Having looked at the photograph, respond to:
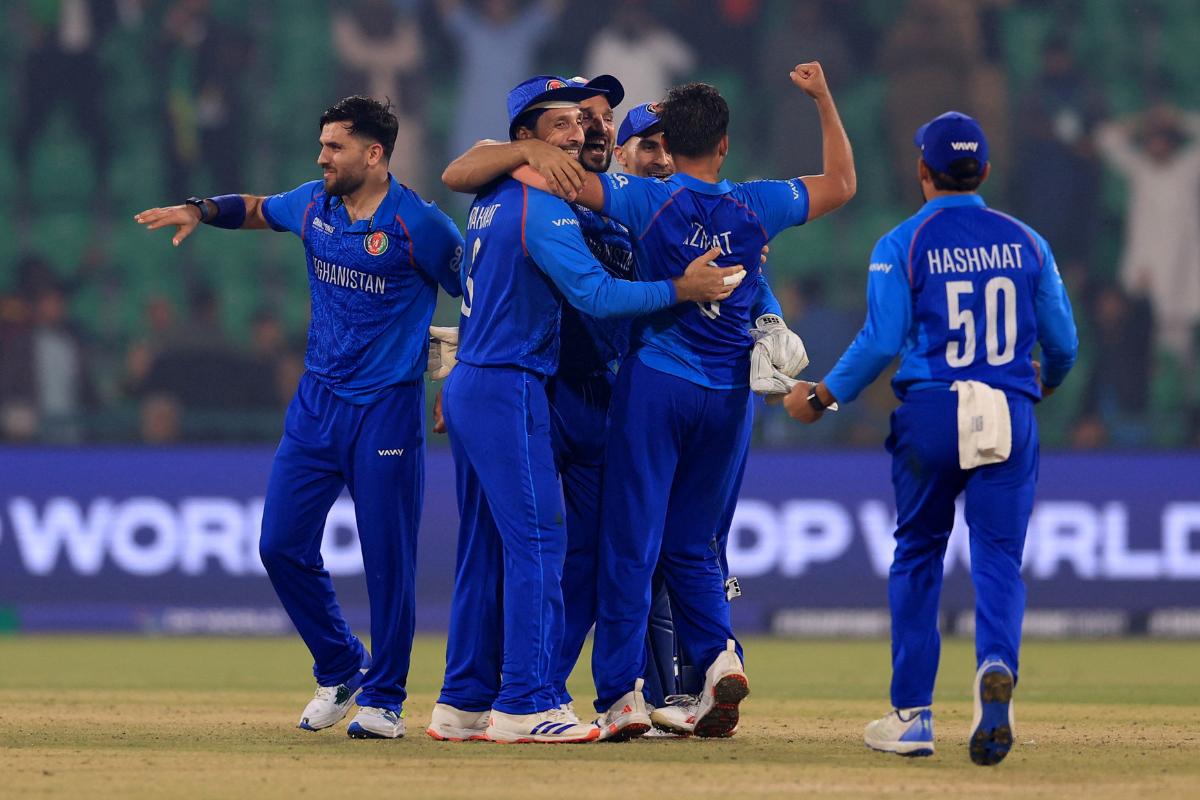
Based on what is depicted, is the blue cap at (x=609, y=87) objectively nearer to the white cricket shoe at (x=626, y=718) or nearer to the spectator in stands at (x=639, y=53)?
the white cricket shoe at (x=626, y=718)

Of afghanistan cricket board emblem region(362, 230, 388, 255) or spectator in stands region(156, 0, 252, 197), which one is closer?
afghanistan cricket board emblem region(362, 230, 388, 255)

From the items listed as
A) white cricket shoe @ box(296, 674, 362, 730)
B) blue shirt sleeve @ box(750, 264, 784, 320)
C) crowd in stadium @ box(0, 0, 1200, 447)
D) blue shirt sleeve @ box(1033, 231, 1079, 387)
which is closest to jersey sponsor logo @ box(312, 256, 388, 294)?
blue shirt sleeve @ box(750, 264, 784, 320)

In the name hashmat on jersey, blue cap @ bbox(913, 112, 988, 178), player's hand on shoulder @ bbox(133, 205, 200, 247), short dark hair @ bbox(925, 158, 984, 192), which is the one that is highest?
blue cap @ bbox(913, 112, 988, 178)

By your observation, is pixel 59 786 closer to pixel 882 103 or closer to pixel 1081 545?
pixel 1081 545

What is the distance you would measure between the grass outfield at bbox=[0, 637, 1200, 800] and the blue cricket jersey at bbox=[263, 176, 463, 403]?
1498 mm

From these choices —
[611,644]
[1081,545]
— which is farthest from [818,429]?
[611,644]

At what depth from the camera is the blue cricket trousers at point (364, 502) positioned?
6945 millimetres

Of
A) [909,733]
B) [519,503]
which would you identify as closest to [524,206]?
[519,503]

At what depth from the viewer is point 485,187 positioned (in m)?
6.72

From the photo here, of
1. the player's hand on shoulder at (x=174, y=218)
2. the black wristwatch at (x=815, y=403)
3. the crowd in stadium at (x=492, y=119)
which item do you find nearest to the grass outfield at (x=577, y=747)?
the black wristwatch at (x=815, y=403)

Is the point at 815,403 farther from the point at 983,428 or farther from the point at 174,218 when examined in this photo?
the point at 174,218

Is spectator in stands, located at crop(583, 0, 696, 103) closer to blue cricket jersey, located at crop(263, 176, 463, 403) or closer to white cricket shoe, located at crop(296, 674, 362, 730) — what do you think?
blue cricket jersey, located at crop(263, 176, 463, 403)

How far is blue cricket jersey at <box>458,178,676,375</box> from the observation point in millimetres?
6398

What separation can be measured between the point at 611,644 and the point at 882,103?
34.1 feet
